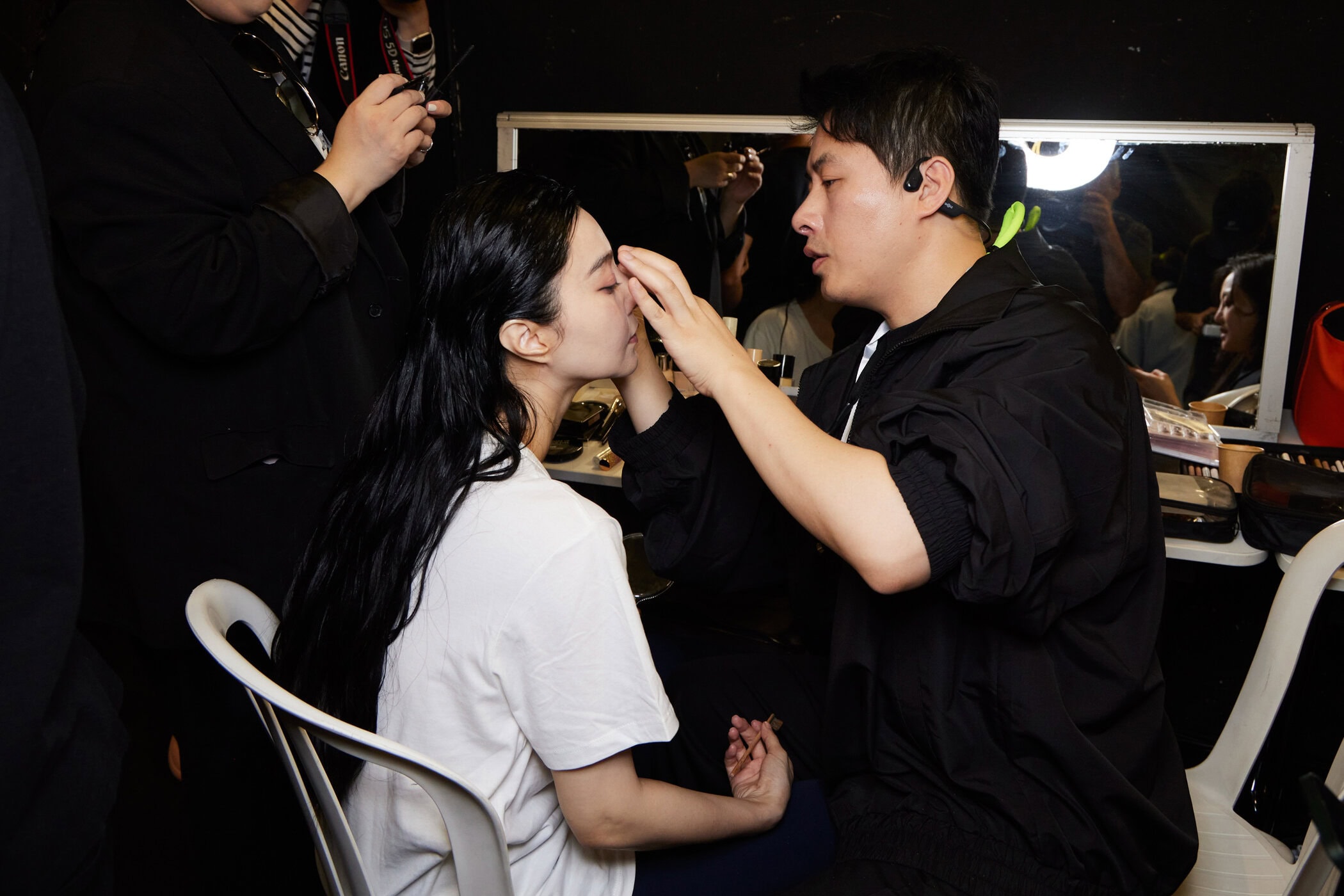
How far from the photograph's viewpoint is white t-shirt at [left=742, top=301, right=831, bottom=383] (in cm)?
247

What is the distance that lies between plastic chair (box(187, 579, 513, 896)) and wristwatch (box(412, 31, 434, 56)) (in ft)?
5.66

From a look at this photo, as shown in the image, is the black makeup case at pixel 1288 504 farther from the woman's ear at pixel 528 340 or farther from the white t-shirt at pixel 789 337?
the woman's ear at pixel 528 340

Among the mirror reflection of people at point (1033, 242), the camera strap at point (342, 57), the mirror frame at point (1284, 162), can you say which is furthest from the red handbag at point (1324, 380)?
the camera strap at point (342, 57)

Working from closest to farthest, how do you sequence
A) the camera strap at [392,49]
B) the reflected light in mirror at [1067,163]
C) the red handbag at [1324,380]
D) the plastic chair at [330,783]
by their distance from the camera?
the plastic chair at [330,783] → the red handbag at [1324,380] → the reflected light in mirror at [1067,163] → the camera strap at [392,49]

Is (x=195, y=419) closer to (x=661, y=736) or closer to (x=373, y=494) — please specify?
(x=373, y=494)

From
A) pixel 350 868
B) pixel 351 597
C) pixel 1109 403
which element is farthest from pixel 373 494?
pixel 1109 403

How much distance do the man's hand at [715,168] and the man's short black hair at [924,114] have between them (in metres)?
1.08

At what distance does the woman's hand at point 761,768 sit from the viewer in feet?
3.98

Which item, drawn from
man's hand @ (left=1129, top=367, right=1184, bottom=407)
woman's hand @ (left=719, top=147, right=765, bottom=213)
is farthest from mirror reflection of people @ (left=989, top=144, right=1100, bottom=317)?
woman's hand @ (left=719, top=147, right=765, bottom=213)

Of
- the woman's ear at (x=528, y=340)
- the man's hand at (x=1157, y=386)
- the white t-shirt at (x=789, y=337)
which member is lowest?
the man's hand at (x=1157, y=386)

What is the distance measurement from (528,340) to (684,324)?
0.66 feet

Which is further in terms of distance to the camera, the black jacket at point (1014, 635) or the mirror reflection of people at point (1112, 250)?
the mirror reflection of people at point (1112, 250)

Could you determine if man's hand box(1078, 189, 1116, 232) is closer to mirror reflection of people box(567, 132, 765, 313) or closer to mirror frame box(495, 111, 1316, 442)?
mirror frame box(495, 111, 1316, 442)

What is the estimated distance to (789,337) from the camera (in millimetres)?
A: 2494
